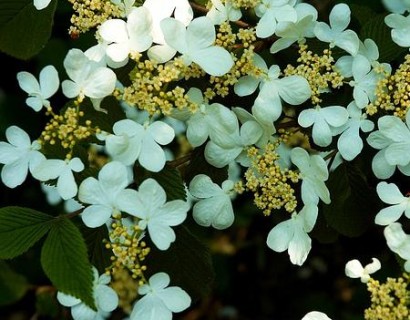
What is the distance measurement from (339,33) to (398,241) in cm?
25

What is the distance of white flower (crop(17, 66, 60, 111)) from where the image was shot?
95 centimetres

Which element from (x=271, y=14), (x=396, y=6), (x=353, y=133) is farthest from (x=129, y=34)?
(x=396, y=6)

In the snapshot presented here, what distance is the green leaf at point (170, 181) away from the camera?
927 millimetres

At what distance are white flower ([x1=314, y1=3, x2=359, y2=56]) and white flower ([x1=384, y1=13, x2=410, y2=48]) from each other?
0.13 ft

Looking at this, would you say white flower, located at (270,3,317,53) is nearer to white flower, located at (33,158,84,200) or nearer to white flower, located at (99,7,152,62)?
white flower, located at (99,7,152,62)

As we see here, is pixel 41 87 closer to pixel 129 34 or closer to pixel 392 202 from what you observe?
pixel 129 34

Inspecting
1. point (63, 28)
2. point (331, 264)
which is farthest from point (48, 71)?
point (331, 264)

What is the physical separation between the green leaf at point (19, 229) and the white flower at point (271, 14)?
0.31m

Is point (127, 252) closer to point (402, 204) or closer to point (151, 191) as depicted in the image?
point (151, 191)

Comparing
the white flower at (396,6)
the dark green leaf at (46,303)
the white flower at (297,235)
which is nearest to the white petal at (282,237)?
the white flower at (297,235)

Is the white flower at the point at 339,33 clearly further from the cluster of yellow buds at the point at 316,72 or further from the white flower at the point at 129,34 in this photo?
the white flower at the point at 129,34

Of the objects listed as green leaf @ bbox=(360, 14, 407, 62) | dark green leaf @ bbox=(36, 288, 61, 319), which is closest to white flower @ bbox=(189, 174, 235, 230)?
green leaf @ bbox=(360, 14, 407, 62)

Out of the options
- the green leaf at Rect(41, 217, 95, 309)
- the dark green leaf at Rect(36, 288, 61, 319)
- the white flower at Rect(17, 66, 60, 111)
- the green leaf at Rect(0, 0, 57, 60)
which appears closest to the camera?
Result: the green leaf at Rect(41, 217, 95, 309)

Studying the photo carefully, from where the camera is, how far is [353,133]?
3.12 feet
